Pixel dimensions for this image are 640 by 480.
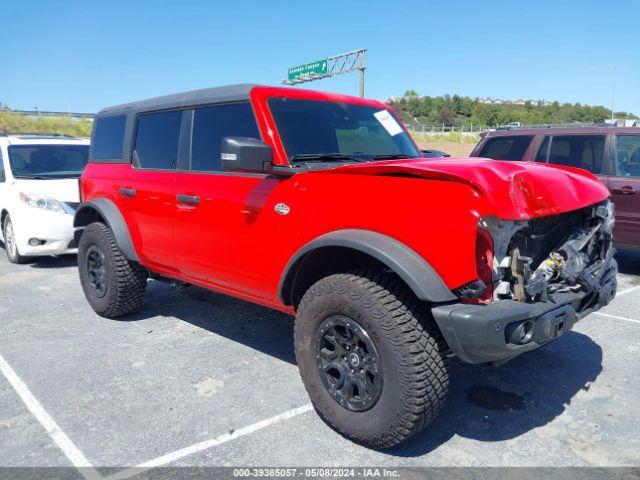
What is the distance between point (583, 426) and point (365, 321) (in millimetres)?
1476

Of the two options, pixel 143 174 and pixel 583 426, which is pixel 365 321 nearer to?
pixel 583 426

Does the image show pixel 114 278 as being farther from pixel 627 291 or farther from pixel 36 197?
pixel 627 291

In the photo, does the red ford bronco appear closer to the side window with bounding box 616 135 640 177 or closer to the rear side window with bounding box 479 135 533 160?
the rear side window with bounding box 479 135 533 160

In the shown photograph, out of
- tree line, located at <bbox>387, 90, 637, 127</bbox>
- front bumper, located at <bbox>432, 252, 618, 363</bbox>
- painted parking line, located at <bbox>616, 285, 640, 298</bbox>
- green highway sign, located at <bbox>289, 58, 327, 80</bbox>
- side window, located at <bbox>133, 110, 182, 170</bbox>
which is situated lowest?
painted parking line, located at <bbox>616, 285, 640, 298</bbox>

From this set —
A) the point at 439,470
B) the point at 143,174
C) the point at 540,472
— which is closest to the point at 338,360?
the point at 439,470

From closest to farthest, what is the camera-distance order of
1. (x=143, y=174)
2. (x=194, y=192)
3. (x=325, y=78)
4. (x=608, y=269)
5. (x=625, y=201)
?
(x=608, y=269)
(x=194, y=192)
(x=143, y=174)
(x=625, y=201)
(x=325, y=78)

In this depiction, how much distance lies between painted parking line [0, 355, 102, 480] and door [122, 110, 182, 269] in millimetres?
1300

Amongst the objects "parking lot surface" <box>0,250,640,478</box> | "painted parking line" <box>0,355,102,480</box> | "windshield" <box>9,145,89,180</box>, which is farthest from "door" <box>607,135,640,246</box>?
"windshield" <box>9,145,89,180</box>

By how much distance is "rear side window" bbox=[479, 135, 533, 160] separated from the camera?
7.15 metres

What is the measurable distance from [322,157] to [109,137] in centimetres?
257

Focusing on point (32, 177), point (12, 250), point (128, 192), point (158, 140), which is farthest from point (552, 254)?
point (12, 250)

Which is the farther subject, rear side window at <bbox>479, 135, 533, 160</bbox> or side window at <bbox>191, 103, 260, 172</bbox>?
rear side window at <bbox>479, 135, 533, 160</bbox>

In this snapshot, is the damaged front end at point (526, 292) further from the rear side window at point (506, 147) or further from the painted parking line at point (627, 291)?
the rear side window at point (506, 147)

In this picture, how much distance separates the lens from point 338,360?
9.59 ft
